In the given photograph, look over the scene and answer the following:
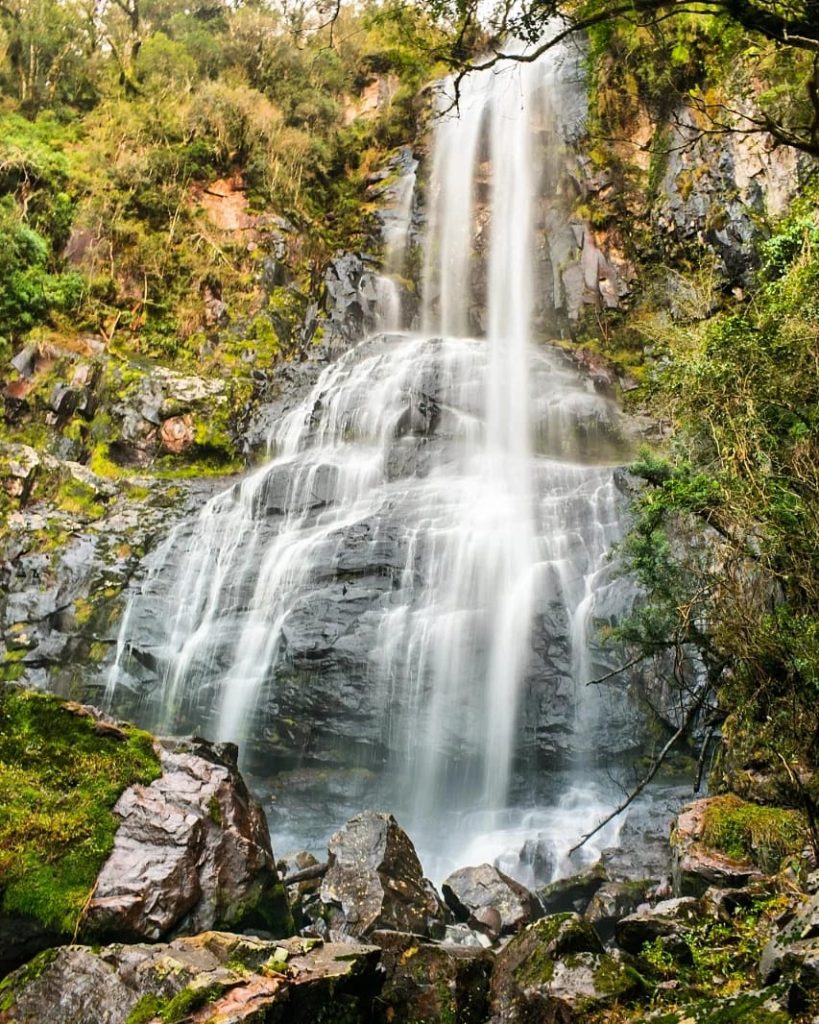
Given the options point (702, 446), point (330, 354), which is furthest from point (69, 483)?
point (702, 446)

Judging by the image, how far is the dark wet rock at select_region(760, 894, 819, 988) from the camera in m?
2.49

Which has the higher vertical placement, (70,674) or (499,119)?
(499,119)

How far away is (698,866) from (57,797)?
5127 millimetres

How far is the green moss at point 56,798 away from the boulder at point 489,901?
3.54 meters

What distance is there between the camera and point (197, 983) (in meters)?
3.45

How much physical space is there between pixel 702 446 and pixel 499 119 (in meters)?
23.2

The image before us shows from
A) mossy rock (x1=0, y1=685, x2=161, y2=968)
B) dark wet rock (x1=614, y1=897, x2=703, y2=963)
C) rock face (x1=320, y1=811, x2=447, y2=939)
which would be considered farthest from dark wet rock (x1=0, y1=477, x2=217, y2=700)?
dark wet rock (x1=614, y1=897, x2=703, y2=963)

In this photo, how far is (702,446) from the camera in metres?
8.29

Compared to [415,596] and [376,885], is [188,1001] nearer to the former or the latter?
[376,885]

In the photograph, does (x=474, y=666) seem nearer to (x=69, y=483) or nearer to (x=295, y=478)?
(x=295, y=478)

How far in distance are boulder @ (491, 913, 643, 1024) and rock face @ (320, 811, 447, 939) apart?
6.92 feet

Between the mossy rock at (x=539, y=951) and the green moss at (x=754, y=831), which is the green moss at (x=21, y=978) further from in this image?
the green moss at (x=754, y=831)

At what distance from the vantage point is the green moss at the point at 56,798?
4.46 metres

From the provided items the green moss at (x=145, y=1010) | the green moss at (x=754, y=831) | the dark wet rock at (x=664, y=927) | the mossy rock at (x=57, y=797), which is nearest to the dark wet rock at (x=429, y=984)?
the dark wet rock at (x=664, y=927)
